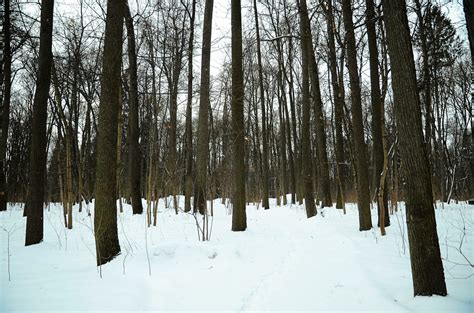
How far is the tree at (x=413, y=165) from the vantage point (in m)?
2.63

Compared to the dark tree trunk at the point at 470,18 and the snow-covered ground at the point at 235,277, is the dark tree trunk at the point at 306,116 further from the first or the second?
the dark tree trunk at the point at 470,18

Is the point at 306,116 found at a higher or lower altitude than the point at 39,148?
higher

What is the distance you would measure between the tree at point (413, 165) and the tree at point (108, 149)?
392 centimetres

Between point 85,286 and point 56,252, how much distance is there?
2.57 meters

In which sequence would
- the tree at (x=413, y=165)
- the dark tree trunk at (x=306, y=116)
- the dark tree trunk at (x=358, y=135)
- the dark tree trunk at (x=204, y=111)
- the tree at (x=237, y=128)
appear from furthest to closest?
the dark tree trunk at (x=306, y=116) < the dark tree trunk at (x=204, y=111) < the tree at (x=237, y=128) < the dark tree trunk at (x=358, y=135) < the tree at (x=413, y=165)

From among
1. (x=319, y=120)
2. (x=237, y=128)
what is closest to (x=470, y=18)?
(x=237, y=128)

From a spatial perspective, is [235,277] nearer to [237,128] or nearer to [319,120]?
[237,128]

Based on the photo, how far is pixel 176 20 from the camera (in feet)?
46.3

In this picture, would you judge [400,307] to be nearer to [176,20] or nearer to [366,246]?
[366,246]

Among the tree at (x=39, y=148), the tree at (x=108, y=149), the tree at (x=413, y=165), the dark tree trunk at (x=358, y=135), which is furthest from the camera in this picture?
the dark tree trunk at (x=358, y=135)

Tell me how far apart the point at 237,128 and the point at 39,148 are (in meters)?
4.46

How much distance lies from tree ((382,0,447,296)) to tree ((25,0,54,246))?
22.4ft

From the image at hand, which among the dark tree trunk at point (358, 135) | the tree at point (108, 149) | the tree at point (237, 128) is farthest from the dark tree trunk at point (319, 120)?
the tree at point (108, 149)

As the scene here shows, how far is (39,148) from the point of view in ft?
19.7
